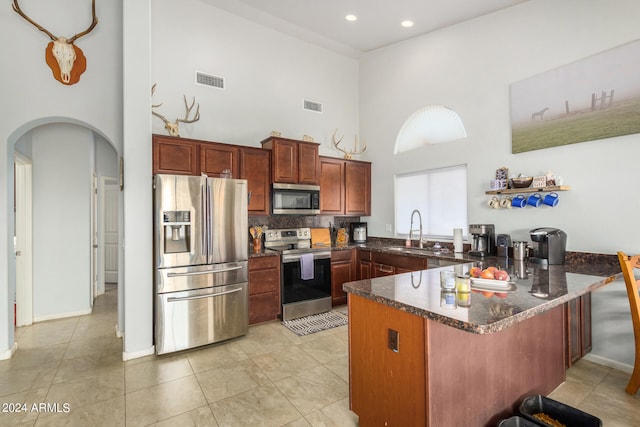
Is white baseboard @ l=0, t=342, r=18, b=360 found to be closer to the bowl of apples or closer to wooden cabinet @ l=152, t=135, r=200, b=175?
wooden cabinet @ l=152, t=135, r=200, b=175

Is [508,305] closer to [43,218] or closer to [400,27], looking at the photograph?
[400,27]

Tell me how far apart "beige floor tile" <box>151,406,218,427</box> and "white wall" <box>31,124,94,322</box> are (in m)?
3.40

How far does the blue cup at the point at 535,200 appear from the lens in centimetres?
332

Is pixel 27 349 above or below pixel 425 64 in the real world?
below

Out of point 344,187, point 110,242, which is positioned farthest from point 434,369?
point 110,242

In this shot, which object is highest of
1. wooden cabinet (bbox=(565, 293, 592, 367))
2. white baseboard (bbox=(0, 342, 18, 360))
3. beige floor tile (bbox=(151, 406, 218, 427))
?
wooden cabinet (bbox=(565, 293, 592, 367))

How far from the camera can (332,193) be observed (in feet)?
16.5

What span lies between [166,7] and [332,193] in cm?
341

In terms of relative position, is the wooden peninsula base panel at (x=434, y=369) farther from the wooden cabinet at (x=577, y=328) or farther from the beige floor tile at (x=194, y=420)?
the beige floor tile at (x=194, y=420)

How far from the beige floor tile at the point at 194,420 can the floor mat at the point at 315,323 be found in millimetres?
1563

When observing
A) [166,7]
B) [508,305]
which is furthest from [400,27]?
[508,305]

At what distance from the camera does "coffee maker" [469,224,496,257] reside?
362 cm

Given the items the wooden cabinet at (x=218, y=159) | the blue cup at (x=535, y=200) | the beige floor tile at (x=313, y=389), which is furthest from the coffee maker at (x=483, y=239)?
the wooden cabinet at (x=218, y=159)

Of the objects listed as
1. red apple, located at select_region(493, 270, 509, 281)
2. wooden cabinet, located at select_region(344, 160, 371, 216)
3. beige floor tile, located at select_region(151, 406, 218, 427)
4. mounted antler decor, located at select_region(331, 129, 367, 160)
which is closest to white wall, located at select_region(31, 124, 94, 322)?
beige floor tile, located at select_region(151, 406, 218, 427)
